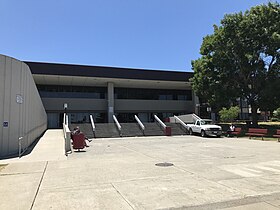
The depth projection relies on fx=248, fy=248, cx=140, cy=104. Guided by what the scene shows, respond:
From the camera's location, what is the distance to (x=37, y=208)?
16.5 feet

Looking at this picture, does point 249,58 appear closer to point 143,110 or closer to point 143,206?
point 143,110

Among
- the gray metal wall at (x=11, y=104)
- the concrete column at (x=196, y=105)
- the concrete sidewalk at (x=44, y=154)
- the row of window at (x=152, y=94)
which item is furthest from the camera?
the concrete column at (x=196, y=105)

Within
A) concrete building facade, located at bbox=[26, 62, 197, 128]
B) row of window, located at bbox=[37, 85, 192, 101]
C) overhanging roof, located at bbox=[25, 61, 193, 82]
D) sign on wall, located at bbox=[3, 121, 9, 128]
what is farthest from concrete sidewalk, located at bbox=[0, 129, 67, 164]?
row of window, located at bbox=[37, 85, 192, 101]

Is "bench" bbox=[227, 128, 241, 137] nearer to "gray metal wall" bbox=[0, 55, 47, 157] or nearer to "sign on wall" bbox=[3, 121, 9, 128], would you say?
"gray metal wall" bbox=[0, 55, 47, 157]

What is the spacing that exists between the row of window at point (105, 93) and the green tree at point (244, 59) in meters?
15.6

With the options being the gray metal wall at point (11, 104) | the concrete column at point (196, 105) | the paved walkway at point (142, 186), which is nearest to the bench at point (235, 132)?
the paved walkway at point (142, 186)

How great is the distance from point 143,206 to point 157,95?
40.2m

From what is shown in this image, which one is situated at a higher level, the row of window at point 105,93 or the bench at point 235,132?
the row of window at point 105,93

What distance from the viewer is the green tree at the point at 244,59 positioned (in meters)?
26.7

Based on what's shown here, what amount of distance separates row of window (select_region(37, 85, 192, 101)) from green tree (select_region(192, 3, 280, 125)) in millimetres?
15613

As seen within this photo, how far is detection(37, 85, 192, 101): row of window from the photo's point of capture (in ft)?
130

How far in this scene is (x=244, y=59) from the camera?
27.4 m

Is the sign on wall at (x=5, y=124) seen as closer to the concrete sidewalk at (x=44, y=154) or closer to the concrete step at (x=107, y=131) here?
the concrete sidewalk at (x=44, y=154)

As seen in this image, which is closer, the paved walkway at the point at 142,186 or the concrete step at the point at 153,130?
the paved walkway at the point at 142,186
